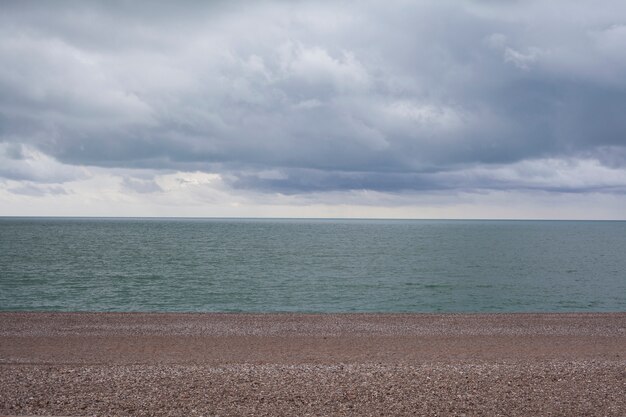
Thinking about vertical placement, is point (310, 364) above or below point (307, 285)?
above

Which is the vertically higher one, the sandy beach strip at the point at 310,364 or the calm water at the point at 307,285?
the sandy beach strip at the point at 310,364

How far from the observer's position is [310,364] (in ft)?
60.4

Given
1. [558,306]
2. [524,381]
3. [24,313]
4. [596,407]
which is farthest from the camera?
[558,306]

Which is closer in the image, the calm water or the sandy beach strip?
the sandy beach strip

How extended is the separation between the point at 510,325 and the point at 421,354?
9.82 metres

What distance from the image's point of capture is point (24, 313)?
1236 inches

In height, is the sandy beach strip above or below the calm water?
above

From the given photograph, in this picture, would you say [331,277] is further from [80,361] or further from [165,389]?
[165,389]

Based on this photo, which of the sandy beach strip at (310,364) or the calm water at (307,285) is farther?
the calm water at (307,285)

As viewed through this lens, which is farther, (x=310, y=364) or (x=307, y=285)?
(x=307, y=285)

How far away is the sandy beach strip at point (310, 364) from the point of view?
13070 millimetres

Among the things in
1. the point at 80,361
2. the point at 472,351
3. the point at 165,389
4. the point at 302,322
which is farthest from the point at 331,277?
the point at 165,389

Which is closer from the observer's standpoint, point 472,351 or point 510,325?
point 472,351

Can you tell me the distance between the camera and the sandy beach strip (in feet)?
42.9
